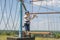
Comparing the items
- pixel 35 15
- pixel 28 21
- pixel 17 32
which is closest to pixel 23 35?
pixel 17 32

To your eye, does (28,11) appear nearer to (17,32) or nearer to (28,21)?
(28,21)

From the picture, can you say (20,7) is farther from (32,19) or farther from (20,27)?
(32,19)

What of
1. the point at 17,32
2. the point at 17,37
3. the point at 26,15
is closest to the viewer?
the point at 17,37

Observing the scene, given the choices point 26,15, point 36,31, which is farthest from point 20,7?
point 36,31

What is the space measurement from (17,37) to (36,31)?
3.61 ft

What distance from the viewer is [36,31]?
240 inches

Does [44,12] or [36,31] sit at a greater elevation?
[44,12]

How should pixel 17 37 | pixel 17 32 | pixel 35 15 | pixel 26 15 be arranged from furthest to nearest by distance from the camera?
pixel 35 15 → pixel 26 15 → pixel 17 32 → pixel 17 37

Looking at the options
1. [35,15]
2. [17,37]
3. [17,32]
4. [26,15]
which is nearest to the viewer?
[17,37]

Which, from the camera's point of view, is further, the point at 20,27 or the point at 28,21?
the point at 28,21

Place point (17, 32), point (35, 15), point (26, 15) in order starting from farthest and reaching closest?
point (35, 15)
point (26, 15)
point (17, 32)

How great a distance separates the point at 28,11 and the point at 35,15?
46 centimetres

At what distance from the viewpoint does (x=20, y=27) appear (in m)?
5.25

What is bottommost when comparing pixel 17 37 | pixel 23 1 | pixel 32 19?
pixel 17 37
